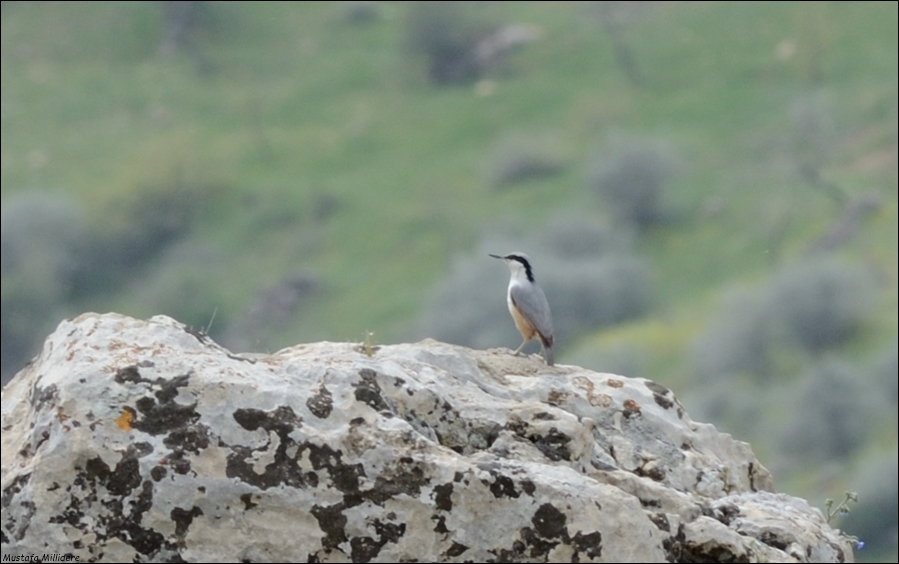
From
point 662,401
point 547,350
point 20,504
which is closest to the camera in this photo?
point 20,504

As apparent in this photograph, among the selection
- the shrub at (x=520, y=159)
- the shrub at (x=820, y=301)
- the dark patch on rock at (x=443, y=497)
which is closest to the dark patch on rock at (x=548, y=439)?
the dark patch on rock at (x=443, y=497)

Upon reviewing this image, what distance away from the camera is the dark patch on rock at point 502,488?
855cm

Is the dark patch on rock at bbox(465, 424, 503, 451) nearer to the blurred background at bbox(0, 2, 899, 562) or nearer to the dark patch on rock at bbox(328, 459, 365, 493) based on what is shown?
the dark patch on rock at bbox(328, 459, 365, 493)

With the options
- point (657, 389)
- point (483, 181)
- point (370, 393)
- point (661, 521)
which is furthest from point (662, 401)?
point (483, 181)

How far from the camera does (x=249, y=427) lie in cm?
849

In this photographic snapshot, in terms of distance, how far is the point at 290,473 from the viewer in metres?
8.42

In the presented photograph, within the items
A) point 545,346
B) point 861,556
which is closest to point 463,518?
point 545,346

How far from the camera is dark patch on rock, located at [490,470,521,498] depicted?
8.55m

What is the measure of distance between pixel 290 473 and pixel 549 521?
1407mm

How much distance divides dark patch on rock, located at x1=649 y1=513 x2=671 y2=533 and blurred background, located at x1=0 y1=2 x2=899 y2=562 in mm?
59724

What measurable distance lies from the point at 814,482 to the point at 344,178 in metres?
40.9

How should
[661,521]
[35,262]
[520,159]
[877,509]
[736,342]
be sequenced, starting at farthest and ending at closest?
[35,262], [520,159], [736,342], [877,509], [661,521]

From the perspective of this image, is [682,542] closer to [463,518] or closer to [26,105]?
[463,518]

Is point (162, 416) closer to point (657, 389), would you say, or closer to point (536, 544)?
point (536, 544)
